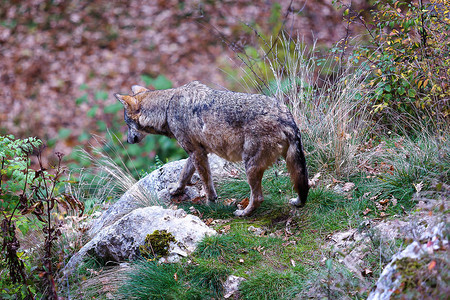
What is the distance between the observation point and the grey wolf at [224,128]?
5.64 metres

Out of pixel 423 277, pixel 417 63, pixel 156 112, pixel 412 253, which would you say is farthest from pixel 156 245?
pixel 417 63

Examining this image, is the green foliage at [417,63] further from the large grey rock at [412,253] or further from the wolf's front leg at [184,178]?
the large grey rock at [412,253]

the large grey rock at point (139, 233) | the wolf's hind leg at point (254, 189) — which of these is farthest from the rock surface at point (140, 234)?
the wolf's hind leg at point (254, 189)

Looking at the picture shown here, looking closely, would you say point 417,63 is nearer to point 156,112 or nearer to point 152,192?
point 156,112

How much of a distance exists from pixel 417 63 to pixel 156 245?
179 inches

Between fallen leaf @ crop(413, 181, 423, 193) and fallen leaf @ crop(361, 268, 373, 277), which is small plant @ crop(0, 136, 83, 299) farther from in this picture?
fallen leaf @ crop(413, 181, 423, 193)

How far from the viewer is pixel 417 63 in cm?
665

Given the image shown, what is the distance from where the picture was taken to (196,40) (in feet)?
45.8

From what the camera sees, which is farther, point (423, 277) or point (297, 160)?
point (297, 160)

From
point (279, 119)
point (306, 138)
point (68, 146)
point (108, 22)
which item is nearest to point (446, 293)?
point (279, 119)

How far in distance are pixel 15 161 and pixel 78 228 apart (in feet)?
6.82

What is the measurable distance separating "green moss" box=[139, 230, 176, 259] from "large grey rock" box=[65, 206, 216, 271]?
0.23 feet

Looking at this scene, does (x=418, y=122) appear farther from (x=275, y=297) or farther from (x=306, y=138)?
(x=275, y=297)

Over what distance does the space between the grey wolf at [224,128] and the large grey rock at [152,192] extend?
27 cm
